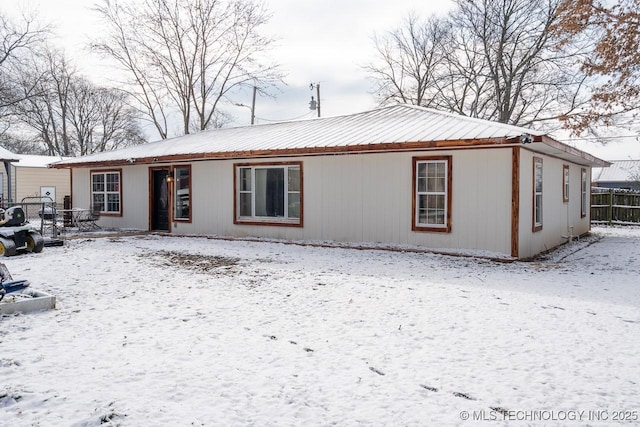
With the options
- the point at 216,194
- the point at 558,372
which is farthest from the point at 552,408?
the point at 216,194

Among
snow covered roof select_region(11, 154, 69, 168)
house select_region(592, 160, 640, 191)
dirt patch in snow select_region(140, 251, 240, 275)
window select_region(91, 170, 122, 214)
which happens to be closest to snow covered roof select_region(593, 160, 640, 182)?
house select_region(592, 160, 640, 191)

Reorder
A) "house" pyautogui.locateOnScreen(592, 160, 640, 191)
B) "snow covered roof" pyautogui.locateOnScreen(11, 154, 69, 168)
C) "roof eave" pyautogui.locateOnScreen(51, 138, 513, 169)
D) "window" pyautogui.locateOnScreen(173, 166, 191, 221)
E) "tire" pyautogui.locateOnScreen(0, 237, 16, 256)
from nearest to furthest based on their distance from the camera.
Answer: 1. "roof eave" pyautogui.locateOnScreen(51, 138, 513, 169)
2. "tire" pyautogui.locateOnScreen(0, 237, 16, 256)
3. "window" pyautogui.locateOnScreen(173, 166, 191, 221)
4. "snow covered roof" pyautogui.locateOnScreen(11, 154, 69, 168)
5. "house" pyautogui.locateOnScreen(592, 160, 640, 191)

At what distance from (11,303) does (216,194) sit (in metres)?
8.11

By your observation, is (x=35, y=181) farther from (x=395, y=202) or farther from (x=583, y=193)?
(x=583, y=193)

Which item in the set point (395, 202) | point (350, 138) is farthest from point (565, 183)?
point (350, 138)

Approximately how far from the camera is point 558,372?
3.50 meters

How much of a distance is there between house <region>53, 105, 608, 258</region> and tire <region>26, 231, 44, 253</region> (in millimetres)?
4313

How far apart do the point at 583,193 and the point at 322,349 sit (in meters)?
15.3

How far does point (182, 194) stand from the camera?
44.8 ft

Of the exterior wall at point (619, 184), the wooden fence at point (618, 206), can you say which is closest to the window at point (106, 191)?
the wooden fence at point (618, 206)

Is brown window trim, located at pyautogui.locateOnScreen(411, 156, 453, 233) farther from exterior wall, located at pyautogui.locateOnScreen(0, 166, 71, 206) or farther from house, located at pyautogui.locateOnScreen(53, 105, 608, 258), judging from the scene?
exterior wall, located at pyautogui.locateOnScreen(0, 166, 71, 206)

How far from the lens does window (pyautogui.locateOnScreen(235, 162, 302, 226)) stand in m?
11.7

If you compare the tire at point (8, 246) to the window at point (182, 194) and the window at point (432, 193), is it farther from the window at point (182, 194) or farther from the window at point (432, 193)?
the window at point (432, 193)

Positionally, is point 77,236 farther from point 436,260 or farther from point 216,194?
point 436,260
